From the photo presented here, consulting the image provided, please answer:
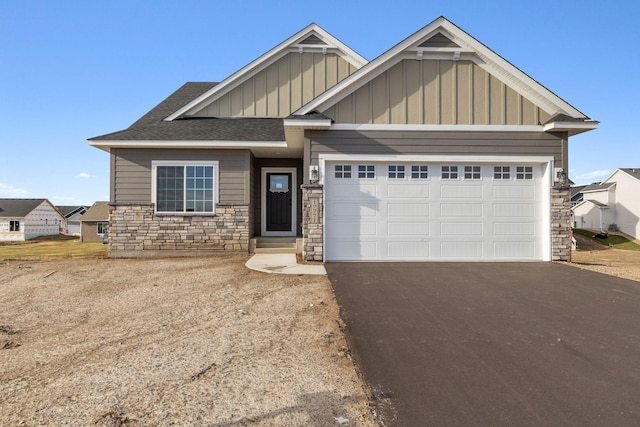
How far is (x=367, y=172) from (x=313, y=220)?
1.80 metres

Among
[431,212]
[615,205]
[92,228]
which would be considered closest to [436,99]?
[431,212]

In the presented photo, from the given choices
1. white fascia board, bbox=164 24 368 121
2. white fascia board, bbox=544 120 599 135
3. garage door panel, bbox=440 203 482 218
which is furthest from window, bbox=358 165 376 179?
white fascia board, bbox=164 24 368 121

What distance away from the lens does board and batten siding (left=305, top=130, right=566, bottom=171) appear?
8.60 meters

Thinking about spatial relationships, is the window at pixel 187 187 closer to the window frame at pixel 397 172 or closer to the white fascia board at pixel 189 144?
the white fascia board at pixel 189 144

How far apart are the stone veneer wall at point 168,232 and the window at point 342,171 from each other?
3.31m

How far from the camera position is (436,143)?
341 inches

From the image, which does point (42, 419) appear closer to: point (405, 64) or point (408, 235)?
point (408, 235)

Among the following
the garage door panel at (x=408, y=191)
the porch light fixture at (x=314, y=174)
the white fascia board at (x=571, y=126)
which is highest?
the white fascia board at (x=571, y=126)

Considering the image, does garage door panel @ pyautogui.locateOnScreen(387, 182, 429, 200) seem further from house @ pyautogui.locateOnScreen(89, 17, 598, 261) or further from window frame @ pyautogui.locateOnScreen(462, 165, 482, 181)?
window frame @ pyautogui.locateOnScreen(462, 165, 482, 181)

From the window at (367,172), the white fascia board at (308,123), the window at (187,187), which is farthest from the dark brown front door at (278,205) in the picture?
the window at (367,172)

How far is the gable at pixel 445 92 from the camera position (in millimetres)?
8531

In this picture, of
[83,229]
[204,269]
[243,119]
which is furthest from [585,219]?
[83,229]

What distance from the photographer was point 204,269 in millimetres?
8023

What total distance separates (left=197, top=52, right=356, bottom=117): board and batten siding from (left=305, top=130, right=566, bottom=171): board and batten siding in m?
4.44
